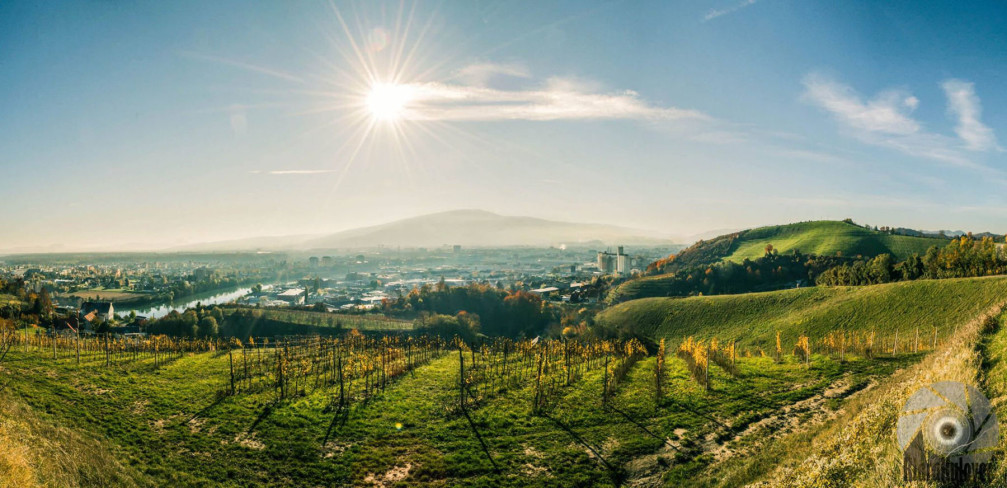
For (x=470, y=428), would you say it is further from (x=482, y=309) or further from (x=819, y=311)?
(x=482, y=309)

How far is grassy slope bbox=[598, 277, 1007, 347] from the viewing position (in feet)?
123

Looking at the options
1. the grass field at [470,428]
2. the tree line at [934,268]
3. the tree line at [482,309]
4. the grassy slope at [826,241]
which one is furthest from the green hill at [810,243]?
the grass field at [470,428]

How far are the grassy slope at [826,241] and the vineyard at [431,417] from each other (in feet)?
367

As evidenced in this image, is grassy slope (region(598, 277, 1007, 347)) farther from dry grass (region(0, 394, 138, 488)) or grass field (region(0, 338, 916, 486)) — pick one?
dry grass (region(0, 394, 138, 488))

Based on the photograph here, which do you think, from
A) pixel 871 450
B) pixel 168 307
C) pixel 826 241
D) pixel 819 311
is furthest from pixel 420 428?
pixel 168 307

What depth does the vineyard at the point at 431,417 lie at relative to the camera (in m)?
14.0

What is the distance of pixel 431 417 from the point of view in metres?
19.3

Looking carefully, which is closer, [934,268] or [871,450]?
[871,450]

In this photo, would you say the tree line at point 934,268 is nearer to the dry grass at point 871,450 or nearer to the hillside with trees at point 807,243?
the hillside with trees at point 807,243

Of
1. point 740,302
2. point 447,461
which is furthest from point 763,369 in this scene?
point 740,302

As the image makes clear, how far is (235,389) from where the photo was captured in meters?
23.2

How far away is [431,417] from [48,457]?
12515 millimetres

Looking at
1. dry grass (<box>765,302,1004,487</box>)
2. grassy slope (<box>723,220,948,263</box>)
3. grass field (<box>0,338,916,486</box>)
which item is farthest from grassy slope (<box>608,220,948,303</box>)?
dry grass (<box>765,302,1004,487</box>)

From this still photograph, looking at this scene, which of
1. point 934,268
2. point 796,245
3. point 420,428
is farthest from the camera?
point 796,245
